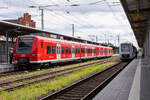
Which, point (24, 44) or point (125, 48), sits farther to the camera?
point (125, 48)

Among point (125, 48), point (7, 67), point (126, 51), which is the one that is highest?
point (125, 48)

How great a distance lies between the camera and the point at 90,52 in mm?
31500

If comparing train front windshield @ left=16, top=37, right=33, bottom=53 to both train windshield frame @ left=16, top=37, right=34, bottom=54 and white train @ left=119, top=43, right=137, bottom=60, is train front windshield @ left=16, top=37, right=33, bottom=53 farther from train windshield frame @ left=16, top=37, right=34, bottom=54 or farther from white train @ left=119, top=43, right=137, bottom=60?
white train @ left=119, top=43, right=137, bottom=60

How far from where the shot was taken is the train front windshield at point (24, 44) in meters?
15.6

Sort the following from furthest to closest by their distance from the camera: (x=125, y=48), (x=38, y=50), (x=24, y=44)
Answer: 1. (x=125, y=48)
2. (x=24, y=44)
3. (x=38, y=50)

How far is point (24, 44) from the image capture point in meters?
15.9

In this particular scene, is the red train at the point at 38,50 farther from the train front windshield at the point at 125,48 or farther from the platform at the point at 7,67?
the train front windshield at the point at 125,48

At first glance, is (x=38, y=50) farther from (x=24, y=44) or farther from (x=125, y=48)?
(x=125, y=48)

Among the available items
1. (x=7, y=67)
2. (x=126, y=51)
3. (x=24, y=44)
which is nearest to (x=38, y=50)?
(x=24, y=44)

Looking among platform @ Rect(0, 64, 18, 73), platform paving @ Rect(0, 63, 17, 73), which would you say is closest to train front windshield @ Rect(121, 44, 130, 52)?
platform @ Rect(0, 64, 18, 73)

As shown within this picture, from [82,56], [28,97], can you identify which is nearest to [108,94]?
[28,97]

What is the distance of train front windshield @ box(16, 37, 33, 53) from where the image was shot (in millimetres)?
15586

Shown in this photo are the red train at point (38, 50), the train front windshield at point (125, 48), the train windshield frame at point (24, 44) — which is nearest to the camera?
the red train at point (38, 50)

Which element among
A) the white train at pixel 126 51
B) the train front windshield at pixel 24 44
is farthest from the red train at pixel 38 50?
the white train at pixel 126 51
